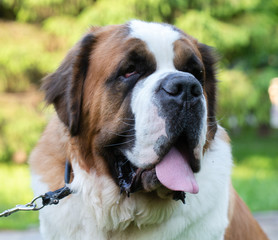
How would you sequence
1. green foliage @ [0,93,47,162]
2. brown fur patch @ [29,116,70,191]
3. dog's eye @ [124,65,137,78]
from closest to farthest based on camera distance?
dog's eye @ [124,65,137,78] → brown fur patch @ [29,116,70,191] → green foliage @ [0,93,47,162]

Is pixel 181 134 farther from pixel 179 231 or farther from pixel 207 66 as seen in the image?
pixel 207 66

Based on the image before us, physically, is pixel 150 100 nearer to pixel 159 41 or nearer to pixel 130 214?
pixel 159 41

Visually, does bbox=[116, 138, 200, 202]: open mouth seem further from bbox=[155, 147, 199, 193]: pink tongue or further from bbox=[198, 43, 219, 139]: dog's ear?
bbox=[198, 43, 219, 139]: dog's ear

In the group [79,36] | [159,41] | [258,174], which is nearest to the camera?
Answer: [159,41]

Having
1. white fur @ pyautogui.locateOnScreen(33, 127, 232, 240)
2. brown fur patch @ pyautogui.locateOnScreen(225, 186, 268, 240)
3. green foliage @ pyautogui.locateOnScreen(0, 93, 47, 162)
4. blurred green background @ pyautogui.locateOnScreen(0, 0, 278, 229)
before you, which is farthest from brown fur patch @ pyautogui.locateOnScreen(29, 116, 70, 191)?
green foliage @ pyautogui.locateOnScreen(0, 93, 47, 162)

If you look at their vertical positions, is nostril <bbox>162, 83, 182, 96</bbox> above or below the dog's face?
above

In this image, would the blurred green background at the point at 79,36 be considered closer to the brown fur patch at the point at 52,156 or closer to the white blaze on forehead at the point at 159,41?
the brown fur patch at the point at 52,156

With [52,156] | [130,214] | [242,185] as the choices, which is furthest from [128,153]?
[242,185]

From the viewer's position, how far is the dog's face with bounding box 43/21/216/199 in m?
2.25

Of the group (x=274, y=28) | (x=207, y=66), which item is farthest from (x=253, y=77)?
(x=207, y=66)

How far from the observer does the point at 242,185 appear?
8047 mm

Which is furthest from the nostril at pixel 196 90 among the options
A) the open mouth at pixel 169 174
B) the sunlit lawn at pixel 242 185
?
the sunlit lawn at pixel 242 185

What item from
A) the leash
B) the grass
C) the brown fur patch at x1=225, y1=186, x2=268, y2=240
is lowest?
the grass

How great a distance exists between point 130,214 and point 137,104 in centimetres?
68
